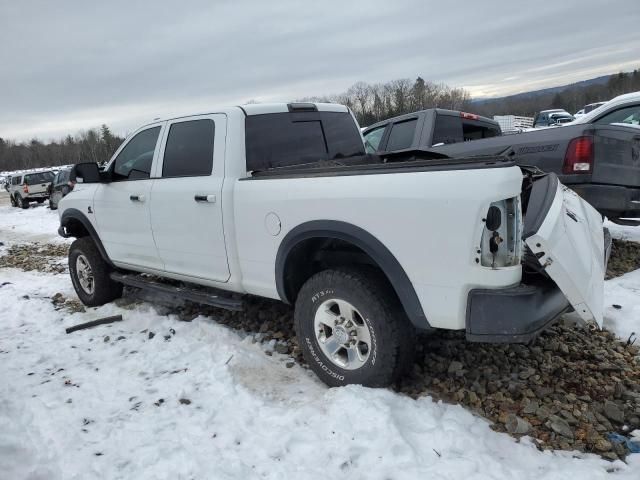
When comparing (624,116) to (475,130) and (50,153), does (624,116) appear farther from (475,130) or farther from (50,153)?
(50,153)

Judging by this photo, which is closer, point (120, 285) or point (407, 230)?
point (407, 230)

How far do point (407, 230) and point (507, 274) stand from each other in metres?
0.58

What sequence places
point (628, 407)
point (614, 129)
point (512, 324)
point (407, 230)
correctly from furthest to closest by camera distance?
point (614, 129) → point (628, 407) → point (407, 230) → point (512, 324)

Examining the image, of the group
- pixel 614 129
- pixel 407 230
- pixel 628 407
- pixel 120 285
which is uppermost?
pixel 614 129

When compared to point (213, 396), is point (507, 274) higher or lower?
higher

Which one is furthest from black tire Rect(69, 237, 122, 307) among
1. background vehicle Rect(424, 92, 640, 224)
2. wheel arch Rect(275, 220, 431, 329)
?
background vehicle Rect(424, 92, 640, 224)

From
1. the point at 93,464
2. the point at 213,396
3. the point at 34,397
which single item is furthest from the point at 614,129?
the point at 34,397

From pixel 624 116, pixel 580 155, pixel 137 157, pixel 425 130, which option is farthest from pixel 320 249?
pixel 624 116

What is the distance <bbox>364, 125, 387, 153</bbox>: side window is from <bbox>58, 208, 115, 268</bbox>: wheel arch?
412 centimetres

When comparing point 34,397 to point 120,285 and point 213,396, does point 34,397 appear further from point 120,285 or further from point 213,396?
point 120,285

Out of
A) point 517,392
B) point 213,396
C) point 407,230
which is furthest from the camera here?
point 213,396

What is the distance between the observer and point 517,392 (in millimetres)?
3092

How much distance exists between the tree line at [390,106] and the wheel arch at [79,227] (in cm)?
4889

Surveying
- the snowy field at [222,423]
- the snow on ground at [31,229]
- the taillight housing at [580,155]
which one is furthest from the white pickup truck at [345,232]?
the snow on ground at [31,229]
